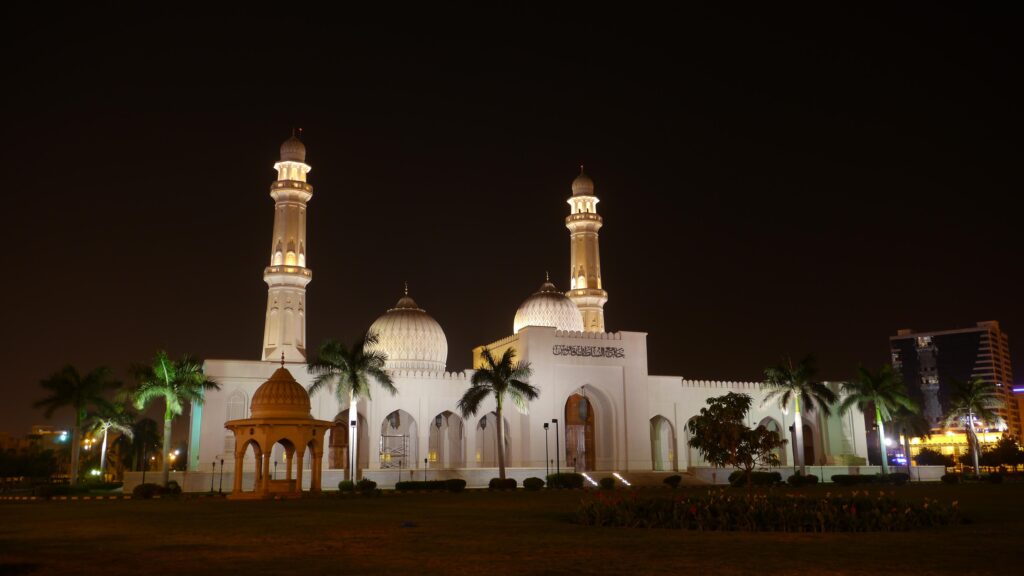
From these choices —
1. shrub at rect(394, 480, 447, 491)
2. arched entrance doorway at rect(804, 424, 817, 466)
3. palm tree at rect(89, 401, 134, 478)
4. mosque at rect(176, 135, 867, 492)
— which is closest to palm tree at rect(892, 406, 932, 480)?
mosque at rect(176, 135, 867, 492)

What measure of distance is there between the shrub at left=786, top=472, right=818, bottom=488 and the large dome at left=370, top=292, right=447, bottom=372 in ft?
60.4

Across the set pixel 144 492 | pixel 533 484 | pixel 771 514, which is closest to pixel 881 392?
pixel 533 484

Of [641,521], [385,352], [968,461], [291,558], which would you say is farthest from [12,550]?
[968,461]

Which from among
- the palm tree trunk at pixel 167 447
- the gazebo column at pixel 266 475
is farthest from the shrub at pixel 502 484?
the palm tree trunk at pixel 167 447

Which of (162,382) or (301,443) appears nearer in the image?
(301,443)

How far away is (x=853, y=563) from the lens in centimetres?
1108

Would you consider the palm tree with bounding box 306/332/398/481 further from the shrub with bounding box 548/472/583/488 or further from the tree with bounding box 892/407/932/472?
the tree with bounding box 892/407/932/472

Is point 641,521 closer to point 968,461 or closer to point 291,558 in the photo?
point 291,558

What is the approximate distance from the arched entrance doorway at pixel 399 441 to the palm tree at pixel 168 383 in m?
11.8

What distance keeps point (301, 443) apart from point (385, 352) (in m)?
18.0

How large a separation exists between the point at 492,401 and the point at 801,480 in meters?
15.4

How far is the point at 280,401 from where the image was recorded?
99.4 ft

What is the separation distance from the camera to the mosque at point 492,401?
41438mm

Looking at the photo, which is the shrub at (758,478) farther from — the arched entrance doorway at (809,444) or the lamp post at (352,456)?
the lamp post at (352,456)
